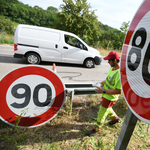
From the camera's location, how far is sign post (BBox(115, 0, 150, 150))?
724 millimetres

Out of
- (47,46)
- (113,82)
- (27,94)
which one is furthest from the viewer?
(47,46)

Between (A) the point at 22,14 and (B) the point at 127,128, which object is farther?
(A) the point at 22,14

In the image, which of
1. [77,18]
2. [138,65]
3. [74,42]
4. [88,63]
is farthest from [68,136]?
[77,18]

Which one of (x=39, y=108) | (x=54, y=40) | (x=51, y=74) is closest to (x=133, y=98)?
(x=51, y=74)

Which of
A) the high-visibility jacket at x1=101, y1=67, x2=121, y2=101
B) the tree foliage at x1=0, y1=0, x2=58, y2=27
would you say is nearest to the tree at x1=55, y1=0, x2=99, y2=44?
the high-visibility jacket at x1=101, y1=67, x2=121, y2=101

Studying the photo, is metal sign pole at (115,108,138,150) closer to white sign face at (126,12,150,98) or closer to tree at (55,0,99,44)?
white sign face at (126,12,150,98)

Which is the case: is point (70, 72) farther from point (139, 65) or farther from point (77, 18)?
point (77, 18)

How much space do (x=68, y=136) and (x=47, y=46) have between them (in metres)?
5.74

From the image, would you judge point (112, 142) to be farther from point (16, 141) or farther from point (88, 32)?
point (88, 32)

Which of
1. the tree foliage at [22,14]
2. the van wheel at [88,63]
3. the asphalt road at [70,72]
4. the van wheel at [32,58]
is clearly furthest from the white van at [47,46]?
the tree foliage at [22,14]

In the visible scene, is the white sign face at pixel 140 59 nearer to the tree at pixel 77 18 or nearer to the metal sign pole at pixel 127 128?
the metal sign pole at pixel 127 128

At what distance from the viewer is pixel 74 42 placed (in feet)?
24.4

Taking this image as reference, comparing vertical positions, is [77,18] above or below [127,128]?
Answer: above

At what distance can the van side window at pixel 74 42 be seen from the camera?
23.5 ft
